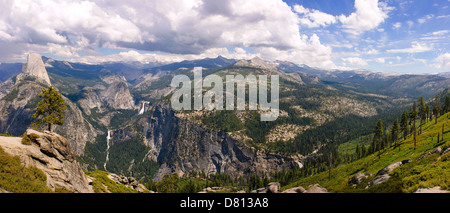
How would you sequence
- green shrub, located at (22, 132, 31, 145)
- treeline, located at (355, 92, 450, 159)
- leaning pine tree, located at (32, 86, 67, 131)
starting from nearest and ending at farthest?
green shrub, located at (22, 132, 31, 145)
leaning pine tree, located at (32, 86, 67, 131)
treeline, located at (355, 92, 450, 159)

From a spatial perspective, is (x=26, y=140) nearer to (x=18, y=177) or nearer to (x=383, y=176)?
(x=18, y=177)

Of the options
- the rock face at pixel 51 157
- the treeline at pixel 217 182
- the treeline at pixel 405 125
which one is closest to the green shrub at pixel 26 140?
the rock face at pixel 51 157

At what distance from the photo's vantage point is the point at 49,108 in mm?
46344

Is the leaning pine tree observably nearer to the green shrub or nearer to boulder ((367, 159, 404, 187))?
the green shrub

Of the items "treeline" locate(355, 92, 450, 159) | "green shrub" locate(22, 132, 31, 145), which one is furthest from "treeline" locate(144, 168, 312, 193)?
"green shrub" locate(22, 132, 31, 145)

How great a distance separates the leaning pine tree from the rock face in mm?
9108

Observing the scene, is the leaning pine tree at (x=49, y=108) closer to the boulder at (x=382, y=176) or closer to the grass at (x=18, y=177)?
the grass at (x=18, y=177)

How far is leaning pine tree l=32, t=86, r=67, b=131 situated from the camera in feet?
146

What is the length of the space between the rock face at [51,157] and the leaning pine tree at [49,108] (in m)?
9.11

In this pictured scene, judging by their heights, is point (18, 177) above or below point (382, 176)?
above

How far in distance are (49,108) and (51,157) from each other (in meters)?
17.9

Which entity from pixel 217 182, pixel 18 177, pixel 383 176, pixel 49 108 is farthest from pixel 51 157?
pixel 217 182
